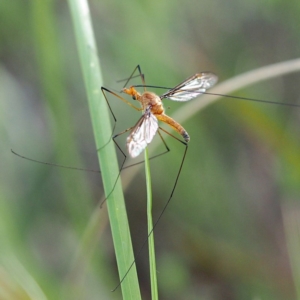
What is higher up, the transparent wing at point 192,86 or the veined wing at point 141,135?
the transparent wing at point 192,86

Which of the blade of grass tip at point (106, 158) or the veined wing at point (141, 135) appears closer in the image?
the blade of grass tip at point (106, 158)


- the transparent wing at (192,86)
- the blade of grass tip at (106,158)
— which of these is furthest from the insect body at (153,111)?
the blade of grass tip at (106,158)

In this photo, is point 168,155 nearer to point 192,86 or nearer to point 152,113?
point 192,86

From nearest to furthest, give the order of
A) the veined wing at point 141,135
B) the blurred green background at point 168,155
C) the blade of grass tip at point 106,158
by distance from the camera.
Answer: the blade of grass tip at point 106,158
the veined wing at point 141,135
the blurred green background at point 168,155

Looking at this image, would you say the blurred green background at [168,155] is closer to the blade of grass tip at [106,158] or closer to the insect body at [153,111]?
the insect body at [153,111]

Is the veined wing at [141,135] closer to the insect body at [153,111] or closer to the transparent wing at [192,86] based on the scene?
the insect body at [153,111]

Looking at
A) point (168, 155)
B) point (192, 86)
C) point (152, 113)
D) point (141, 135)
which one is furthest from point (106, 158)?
point (168, 155)

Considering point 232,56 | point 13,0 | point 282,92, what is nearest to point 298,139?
point 282,92

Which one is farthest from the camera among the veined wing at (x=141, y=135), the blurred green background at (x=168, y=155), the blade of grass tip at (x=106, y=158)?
the blurred green background at (x=168, y=155)
